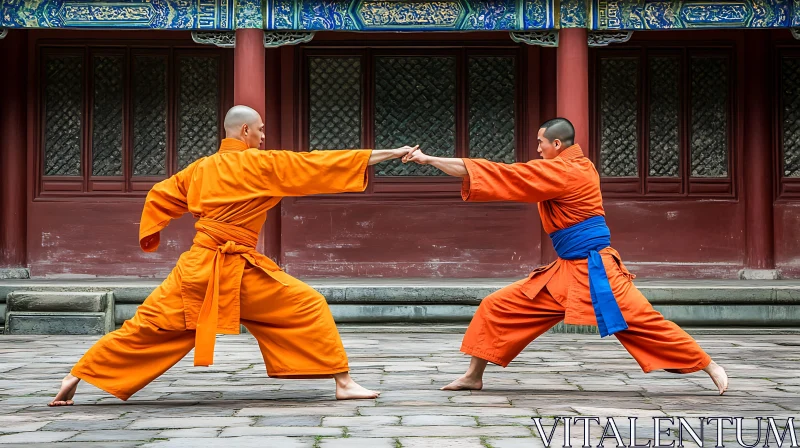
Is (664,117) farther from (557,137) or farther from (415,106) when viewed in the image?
(557,137)

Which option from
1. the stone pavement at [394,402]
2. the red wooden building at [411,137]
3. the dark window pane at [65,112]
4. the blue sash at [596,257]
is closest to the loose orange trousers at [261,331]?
the stone pavement at [394,402]

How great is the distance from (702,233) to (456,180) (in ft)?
7.92

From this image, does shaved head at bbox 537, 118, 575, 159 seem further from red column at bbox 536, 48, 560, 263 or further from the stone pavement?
red column at bbox 536, 48, 560, 263

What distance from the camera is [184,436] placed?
4.00 meters

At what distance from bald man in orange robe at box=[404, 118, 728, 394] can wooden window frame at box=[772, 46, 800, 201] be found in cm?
591

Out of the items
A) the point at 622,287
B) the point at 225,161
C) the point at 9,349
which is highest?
the point at 225,161

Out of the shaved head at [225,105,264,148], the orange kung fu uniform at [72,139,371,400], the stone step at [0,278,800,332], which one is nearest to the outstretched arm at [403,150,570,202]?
the orange kung fu uniform at [72,139,371,400]

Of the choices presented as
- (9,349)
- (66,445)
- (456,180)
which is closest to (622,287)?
(66,445)

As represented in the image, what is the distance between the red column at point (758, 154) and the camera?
1060cm

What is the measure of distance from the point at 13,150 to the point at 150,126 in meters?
1.33

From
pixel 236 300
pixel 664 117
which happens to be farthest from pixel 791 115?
pixel 236 300

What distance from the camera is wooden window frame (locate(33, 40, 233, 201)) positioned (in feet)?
35.3

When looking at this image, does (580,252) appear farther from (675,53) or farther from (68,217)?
(68,217)

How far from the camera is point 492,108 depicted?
1078 cm
